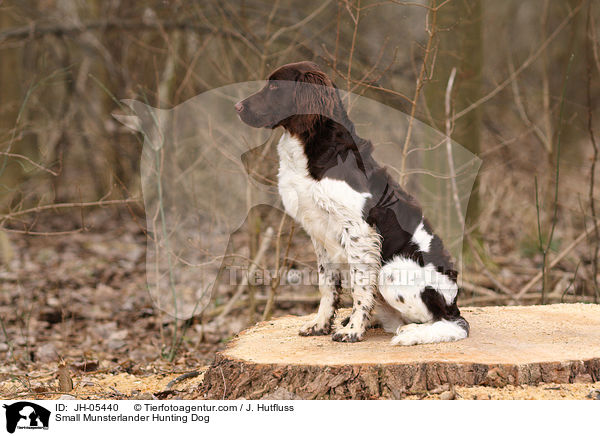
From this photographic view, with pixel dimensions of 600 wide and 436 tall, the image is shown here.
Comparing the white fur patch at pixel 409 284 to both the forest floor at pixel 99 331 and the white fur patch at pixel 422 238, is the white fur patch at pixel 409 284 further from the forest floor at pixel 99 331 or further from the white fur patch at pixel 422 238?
the forest floor at pixel 99 331

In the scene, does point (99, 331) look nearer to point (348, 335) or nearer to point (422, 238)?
point (348, 335)

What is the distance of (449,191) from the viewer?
4699mm

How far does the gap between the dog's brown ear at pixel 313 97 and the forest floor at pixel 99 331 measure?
1.66 metres

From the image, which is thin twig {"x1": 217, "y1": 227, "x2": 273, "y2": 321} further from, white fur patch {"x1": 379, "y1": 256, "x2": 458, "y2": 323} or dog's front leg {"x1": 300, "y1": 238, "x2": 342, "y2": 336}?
white fur patch {"x1": 379, "y1": 256, "x2": 458, "y2": 323}

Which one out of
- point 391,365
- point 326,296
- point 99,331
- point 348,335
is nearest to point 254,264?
point 326,296

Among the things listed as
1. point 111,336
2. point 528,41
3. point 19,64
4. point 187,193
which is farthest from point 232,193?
point 19,64

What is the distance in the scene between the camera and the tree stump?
10.2 feet

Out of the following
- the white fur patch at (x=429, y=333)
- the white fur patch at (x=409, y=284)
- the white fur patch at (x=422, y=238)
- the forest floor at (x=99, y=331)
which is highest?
the white fur patch at (x=422, y=238)

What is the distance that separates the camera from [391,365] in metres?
3.12

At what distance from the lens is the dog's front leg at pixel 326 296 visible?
12.9ft

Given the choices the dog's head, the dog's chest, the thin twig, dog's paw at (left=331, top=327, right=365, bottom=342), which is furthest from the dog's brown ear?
the thin twig
